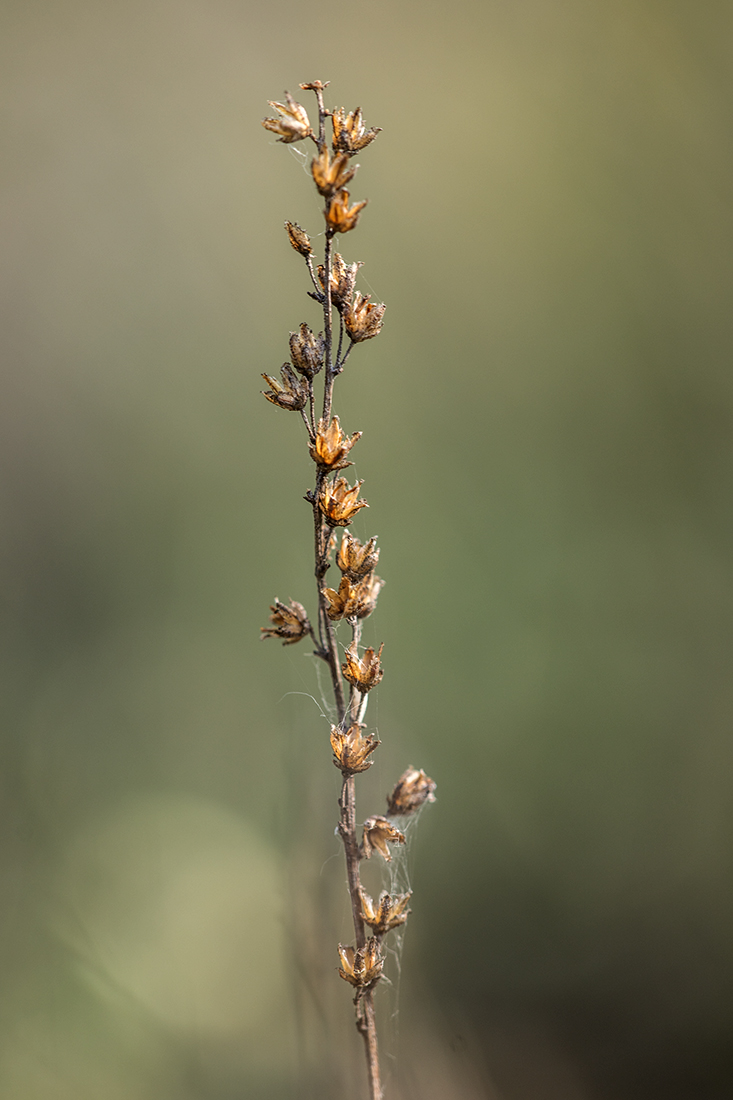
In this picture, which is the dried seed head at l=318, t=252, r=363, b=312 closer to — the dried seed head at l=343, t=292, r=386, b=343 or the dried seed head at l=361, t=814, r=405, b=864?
the dried seed head at l=343, t=292, r=386, b=343

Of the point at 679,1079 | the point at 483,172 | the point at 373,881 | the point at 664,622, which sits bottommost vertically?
the point at 679,1079

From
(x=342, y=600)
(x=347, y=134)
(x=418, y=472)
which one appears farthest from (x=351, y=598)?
(x=418, y=472)

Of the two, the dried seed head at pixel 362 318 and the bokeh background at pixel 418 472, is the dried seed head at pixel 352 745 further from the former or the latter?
the bokeh background at pixel 418 472

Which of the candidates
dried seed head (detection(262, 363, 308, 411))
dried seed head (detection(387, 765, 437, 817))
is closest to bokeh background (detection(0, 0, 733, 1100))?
dried seed head (detection(387, 765, 437, 817))

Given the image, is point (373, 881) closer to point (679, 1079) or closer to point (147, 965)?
point (147, 965)

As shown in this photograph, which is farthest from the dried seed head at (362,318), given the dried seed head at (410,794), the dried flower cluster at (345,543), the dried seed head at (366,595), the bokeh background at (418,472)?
the bokeh background at (418,472)

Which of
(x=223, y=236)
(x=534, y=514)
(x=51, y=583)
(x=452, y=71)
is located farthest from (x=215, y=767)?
(x=452, y=71)
